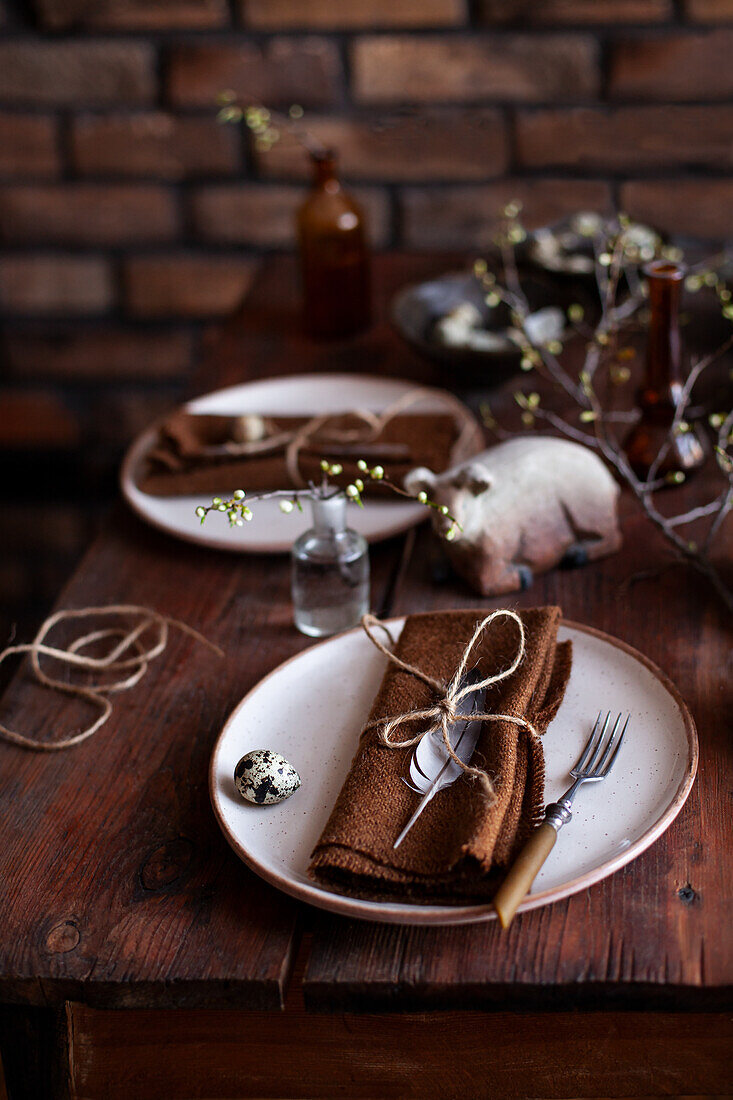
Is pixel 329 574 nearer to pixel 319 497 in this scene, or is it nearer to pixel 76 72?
pixel 319 497

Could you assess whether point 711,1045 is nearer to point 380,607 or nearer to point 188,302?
point 380,607

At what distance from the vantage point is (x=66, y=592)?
0.92 m

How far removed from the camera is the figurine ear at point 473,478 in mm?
819

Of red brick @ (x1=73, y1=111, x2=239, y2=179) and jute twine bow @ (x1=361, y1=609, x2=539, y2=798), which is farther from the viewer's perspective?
red brick @ (x1=73, y1=111, x2=239, y2=179)

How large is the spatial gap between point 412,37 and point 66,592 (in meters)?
1.19

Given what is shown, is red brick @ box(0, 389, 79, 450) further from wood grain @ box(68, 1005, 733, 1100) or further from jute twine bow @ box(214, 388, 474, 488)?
wood grain @ box(68, 1005, 733, 1100)

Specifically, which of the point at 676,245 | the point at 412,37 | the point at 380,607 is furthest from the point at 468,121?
the point at 380,607

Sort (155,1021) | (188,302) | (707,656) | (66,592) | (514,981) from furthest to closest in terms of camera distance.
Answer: (188,302) → (66,592) → (707,656) → (155,1021) → (514,981)

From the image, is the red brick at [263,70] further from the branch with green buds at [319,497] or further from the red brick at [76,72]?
the branch with green buds at [319,497]

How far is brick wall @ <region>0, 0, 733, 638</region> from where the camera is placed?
1667 millimetres

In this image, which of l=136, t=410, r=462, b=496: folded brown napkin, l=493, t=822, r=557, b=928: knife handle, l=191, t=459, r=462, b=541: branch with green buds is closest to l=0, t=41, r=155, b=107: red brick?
l=136, t=410, r=462, b=496: folded brown napkin

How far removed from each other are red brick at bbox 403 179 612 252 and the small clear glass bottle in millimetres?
1074

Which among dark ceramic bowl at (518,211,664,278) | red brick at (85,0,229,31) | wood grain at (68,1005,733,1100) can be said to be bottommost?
wood grain at (68,1005,733,1100)

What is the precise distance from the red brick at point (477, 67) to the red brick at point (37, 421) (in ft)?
2.83
